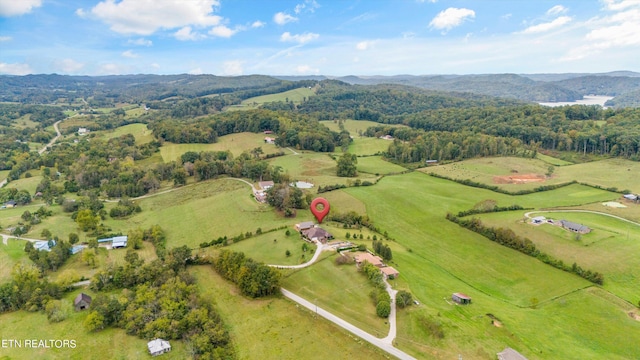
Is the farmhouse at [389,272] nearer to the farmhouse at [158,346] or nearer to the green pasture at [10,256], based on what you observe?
the farmhouse at [158,346]

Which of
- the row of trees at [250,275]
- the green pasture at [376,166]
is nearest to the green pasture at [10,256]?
the row of trees at [250,275]

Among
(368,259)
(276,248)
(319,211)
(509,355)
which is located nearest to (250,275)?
(276,248)

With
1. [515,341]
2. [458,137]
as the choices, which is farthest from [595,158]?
[515,341]

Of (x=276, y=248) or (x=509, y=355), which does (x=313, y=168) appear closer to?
(x=276, y=248)

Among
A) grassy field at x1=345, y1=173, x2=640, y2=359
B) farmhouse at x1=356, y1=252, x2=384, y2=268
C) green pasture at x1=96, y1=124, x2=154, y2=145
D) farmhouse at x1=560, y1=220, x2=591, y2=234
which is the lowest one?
grassy field at x1=345, y1=173, x2=640, y2=359

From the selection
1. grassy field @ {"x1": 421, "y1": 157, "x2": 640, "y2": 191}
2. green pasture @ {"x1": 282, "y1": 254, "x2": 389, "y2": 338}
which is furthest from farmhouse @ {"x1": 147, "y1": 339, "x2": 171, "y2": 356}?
grassy field @ {"x1": 421, "y1": 157, "x2": 640, "y2": 191}

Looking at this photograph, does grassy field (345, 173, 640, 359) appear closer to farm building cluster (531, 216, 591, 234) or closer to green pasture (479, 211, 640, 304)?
green pasture (479, 211, 640, 304)
